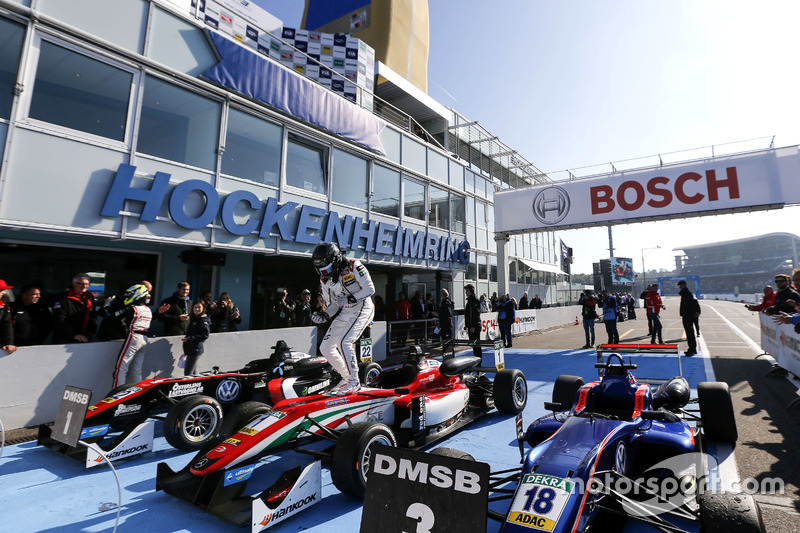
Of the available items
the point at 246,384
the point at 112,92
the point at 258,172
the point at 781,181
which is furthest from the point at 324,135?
the point at 781,181

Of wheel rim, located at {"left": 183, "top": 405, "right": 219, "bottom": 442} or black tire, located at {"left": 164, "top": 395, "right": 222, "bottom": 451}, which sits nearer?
black tire, located at {"left": 164, "top": 395, "right": 222, "bottom": 451}

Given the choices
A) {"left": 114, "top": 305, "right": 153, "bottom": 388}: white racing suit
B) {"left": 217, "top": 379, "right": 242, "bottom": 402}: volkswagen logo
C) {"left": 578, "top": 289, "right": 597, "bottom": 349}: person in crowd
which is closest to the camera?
{"left": 217, "top": 379, "right": 242, "bottom": 402}: volkswagen logo

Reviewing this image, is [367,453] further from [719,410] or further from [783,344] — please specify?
[783,344]

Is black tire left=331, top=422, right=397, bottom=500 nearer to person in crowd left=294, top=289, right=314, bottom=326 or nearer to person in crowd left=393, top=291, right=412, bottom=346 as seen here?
person in crowd left=294, top=289, right=314, bottom=326

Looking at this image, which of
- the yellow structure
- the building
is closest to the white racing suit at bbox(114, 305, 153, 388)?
the building

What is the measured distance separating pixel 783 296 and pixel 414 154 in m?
10.7

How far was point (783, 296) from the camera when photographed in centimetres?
699

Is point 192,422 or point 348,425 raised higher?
point 348,425

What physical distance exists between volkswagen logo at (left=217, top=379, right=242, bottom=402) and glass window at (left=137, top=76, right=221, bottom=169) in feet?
16.2

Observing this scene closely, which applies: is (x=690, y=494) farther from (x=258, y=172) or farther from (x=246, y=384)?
(x=258, y=172)

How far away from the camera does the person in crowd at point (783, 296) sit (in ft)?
22.2

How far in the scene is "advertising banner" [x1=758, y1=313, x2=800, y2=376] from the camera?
250 inches

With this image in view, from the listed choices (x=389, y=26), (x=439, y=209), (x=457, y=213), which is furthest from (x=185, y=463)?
(x=389, y=26)

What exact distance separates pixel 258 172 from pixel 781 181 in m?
15.2
